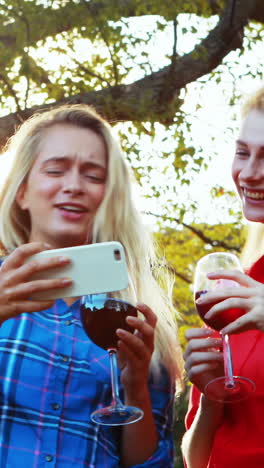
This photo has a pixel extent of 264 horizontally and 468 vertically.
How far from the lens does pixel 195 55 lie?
6.23 m

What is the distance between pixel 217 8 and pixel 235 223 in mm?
4016

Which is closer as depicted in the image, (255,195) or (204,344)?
(204,344)

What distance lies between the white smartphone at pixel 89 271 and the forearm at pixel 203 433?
769 millimetres

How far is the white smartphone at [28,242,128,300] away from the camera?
79.7 inches

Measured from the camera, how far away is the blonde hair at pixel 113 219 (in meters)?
2.77

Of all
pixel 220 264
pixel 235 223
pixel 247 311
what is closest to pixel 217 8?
pixel 235 223

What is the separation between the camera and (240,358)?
2.49 metres

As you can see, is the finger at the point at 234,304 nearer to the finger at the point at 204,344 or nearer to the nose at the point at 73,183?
the finger at the point at 204,344

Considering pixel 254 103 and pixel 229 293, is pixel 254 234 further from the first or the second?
pixel 229 293

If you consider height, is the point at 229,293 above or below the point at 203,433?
above

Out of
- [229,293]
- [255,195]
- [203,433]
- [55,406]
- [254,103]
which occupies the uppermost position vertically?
[254,103]

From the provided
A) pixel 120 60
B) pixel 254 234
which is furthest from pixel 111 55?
pixel 254 234

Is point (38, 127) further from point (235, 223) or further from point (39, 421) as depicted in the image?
point (235, 223)

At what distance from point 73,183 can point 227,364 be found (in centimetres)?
96
